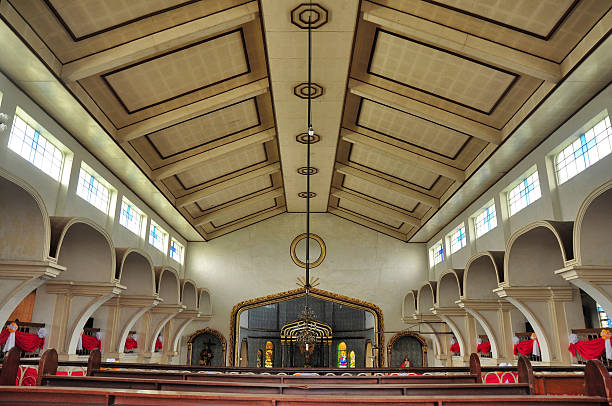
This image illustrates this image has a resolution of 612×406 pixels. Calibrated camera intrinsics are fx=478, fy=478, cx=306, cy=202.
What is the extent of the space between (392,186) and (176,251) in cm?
917

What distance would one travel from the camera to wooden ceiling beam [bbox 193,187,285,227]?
1809 centimetres

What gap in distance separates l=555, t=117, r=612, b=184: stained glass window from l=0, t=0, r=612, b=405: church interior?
6 centimetres

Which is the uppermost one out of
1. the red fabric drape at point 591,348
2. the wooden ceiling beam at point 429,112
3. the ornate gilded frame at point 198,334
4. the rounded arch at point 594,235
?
the wooden ceiling beam at point 429,112

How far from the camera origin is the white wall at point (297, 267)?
1950 centimetres

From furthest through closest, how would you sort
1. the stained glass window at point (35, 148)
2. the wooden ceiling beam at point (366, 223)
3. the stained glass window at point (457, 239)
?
the wooden ceiling beam at point (366, 223), the stained glass window at point (457, 239), the stained glass window at point (35, 148)

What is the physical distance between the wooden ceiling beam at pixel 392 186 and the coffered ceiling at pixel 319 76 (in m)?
0.04

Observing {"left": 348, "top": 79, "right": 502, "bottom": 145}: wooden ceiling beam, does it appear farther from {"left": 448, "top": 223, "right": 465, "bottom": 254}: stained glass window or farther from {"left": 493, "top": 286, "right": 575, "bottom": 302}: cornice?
{"left": 448, "top": 223, "right": 465, "bottom": 254}: stained glass window

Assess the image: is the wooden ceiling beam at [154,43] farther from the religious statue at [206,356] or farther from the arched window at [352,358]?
the arched window at [352,358]

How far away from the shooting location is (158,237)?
17.0 m

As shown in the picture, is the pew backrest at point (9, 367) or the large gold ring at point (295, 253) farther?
the large gold ring at point (295, 253)

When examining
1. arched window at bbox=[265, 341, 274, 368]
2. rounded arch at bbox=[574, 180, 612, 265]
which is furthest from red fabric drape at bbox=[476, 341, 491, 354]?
arched window at bbox=[265, 341, 274, 368]

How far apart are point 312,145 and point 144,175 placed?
15.2 ft

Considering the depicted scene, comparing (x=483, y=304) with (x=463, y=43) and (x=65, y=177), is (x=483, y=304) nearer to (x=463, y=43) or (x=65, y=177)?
(x=463, y=43)

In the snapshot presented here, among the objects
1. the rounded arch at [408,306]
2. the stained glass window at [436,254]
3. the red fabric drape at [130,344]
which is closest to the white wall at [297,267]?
the rounded arch at [408,306]
